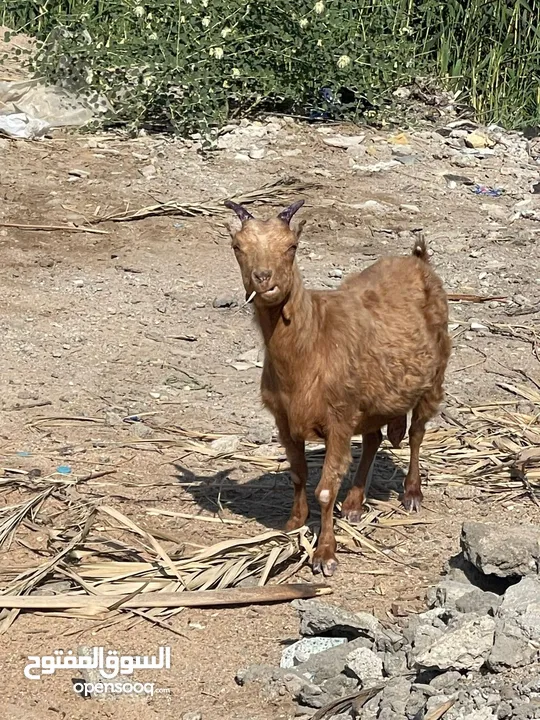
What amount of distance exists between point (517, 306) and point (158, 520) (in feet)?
14.3

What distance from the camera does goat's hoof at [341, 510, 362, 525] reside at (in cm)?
679

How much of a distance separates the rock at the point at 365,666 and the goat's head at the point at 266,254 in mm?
1596

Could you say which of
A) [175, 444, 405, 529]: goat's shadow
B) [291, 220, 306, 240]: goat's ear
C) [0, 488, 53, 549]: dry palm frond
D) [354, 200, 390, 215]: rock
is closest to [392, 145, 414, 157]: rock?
[354, 200, 390, 215]: rock

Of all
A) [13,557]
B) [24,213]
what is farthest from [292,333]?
[24,213]

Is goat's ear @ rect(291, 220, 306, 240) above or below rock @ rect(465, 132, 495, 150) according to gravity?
above

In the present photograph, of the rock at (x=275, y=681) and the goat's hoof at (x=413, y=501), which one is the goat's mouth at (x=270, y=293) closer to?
the rock at (x=275, y=681)

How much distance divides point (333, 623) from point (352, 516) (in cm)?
151

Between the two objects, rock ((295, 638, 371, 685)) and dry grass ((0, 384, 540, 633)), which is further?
dry grass ((0, 384, 540, 633))

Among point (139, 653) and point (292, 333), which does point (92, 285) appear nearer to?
point (292, 333)

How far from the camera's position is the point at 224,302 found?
9.86 m

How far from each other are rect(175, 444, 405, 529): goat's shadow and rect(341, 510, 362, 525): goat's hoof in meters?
0.15

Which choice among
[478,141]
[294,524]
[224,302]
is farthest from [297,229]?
[478,141]

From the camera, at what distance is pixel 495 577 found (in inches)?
231

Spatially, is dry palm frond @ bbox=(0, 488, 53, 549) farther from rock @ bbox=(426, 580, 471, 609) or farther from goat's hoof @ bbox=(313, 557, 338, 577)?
rock @ bbox=(426, 580, 471, 609)
